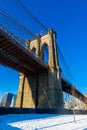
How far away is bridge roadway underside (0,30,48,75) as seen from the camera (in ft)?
82.9

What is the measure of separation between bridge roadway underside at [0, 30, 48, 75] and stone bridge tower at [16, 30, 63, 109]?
234cm

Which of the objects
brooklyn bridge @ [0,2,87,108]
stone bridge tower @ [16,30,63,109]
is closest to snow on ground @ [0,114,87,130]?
brooklyn bridge @ [0,2,87,108]

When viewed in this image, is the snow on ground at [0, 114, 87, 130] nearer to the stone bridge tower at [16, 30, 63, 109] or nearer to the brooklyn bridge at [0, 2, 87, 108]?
the brooklyn bridge at [0, 2, 87, 108]

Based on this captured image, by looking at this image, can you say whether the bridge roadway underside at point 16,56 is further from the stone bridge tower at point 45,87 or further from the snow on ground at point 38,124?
the snow on ground at point 38,124

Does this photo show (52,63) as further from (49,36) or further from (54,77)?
(49,36)

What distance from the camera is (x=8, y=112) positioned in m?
17.9

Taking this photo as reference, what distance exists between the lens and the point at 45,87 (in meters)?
35.5

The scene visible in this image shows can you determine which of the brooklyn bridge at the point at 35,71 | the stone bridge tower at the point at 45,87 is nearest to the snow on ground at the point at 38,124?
the brooklyn bridge at the point at 35,71

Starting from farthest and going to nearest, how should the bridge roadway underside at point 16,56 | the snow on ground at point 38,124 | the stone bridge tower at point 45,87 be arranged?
the stone bridge tower at point 45,87
the bridge roadway underside at point 16,56
the snow on ground at point 38,124

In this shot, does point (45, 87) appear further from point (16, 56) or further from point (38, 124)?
point (38, 124)

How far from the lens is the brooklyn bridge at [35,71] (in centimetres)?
2788

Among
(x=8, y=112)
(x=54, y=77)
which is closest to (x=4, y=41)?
(x=8, y=112)

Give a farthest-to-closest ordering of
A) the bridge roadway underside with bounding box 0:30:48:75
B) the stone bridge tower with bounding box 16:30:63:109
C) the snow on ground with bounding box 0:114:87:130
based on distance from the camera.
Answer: the stone bridge tower with bounding box 16:30:63:109 → the bridge roadway underside with bounding box 0:30:48:75 → the snow on ground with bounding box 0:114:87:130

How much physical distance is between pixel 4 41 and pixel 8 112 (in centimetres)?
1236
